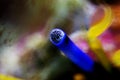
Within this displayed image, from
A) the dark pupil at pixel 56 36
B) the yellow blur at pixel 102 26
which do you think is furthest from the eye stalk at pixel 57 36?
the yellow blur at pixel 102 26

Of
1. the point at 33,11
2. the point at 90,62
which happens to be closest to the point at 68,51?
the point at 90,62

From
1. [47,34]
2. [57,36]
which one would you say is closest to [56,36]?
[57,36]

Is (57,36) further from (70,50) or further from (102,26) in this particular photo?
Answer: (102,26)

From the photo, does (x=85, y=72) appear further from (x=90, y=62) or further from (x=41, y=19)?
(x=41, y=19)

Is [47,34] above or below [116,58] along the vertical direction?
above

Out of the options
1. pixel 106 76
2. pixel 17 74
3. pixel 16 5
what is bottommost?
pixel 106 76

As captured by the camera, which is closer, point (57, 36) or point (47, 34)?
point (57, 36)
